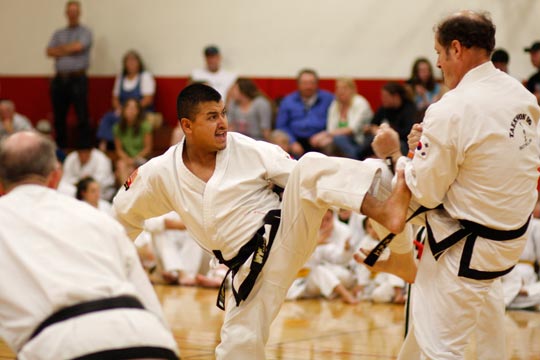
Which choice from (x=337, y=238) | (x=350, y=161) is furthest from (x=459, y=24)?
(x=337, y=238)

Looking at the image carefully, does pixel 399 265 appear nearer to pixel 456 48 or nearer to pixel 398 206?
pixel 398 206

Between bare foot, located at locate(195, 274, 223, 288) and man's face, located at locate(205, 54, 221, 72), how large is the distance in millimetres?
4322

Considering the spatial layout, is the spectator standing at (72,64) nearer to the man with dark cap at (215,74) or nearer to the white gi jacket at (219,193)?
the man with dark cap at (215,74)

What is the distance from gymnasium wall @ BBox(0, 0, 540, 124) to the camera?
491 inches

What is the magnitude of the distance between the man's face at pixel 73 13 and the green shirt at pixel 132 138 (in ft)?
7.53

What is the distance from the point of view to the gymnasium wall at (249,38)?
40.9ft

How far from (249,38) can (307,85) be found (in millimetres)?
2543

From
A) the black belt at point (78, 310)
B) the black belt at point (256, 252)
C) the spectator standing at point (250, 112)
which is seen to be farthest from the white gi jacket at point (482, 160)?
the spectator standing at point (250, 112)

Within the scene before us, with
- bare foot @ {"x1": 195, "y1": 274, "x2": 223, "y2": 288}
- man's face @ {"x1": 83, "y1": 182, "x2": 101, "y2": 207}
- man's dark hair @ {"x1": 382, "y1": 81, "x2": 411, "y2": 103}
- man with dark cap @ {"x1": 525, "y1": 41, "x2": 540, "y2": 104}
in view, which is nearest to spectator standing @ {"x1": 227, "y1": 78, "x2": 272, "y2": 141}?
man's dark hair @ {"x1": 382, "y1": 81, "x2": 411, "y2": 103}

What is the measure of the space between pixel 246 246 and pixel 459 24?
5.86 ft

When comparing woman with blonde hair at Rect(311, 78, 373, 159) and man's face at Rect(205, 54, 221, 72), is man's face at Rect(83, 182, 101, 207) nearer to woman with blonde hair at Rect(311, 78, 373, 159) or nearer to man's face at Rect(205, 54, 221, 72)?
woman with blonde hair at Rect(311, 78, 373, 159)

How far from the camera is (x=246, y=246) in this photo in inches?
195

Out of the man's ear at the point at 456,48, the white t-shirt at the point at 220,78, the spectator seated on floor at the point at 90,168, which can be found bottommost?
the spectator seated on floor at the point at 90,168

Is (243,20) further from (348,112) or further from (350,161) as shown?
(350,161)
